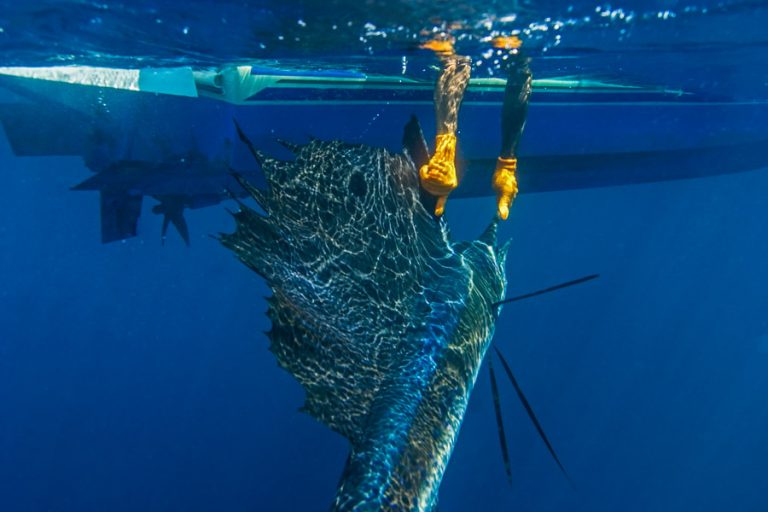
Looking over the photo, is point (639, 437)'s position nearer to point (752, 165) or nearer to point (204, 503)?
point (752, 165)

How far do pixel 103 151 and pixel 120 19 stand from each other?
2400mm

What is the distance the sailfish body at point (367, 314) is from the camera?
2.45 meters

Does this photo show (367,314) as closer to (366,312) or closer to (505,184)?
(366,312)

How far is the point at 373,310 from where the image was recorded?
3.00 meters

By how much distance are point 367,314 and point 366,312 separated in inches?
0.5

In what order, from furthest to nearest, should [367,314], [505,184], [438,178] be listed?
[505,184] < [438,178] < [367,314]

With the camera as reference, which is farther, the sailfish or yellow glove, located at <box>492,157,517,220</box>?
yellow glove, located at <box>492,157,517,220</box>

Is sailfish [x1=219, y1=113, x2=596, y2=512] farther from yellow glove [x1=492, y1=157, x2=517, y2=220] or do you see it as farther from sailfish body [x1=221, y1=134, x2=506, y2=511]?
yellow glove [x1=492, y1=157, x2=517, y2=220]

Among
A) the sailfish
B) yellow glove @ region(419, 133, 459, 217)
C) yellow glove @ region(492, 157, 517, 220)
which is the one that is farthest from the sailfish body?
yellow glove @ region(492, 157, 517, 220)

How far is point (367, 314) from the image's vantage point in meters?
2.96

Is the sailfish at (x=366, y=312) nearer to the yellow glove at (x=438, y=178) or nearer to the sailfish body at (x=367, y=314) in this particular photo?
the sailfish body at (x=367, y=314)

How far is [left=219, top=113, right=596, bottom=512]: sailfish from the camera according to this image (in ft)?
8.02

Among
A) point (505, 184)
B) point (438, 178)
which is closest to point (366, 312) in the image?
point (438, 178)

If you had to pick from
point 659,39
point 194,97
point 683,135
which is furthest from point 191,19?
point 683,135
